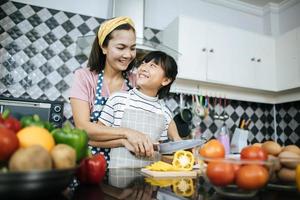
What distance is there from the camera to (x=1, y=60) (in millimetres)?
1866

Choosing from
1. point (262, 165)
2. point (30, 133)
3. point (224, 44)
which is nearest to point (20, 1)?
point (224, 44)

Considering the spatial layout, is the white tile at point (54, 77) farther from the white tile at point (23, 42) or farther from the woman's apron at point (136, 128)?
the woman's apron at point (136, 128)

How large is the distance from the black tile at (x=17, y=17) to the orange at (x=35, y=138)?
5.74 ft

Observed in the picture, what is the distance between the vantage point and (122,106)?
1.19m

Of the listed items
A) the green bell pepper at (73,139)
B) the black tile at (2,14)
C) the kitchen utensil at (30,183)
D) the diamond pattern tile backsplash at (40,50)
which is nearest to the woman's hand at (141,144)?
the green bell pepper at (73,139)

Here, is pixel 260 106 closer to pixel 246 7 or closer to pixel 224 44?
pixel 224 44

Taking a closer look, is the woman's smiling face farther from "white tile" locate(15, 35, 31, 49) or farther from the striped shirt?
"white tile" locate(15, 35, 31, 49)

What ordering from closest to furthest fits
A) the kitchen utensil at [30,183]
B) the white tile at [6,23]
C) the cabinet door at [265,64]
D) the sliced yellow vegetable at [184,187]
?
the kitchen utensil at [30,183]
the sliced yellow vegetable at [184,187]
the white tile at [6,23]
the cabinet door at [265,64]

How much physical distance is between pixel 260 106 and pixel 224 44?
905mm

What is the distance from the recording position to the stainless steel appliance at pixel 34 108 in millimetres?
1482

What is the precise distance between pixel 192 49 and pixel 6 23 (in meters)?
1.45

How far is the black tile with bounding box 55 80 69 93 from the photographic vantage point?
198 cm

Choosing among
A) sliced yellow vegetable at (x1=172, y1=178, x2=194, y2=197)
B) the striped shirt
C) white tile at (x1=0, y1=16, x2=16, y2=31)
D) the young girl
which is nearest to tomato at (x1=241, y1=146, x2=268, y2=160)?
sliced yellow vegetable at (x1=172, y1=178, x2=194, y2=197)

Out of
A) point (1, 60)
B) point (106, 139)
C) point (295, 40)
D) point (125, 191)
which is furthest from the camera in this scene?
point (295, 40)
